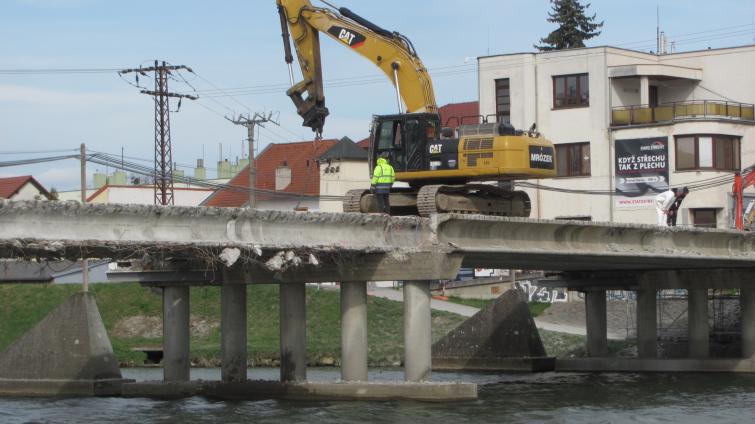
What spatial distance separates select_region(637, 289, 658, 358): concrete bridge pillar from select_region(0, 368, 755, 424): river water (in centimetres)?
646

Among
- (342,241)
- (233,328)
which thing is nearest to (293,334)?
(233,328)

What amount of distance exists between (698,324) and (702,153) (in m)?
17.9

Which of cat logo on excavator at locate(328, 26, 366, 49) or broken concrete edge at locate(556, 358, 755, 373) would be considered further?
broken concrete edge at locate(556, 358, 755, 373)

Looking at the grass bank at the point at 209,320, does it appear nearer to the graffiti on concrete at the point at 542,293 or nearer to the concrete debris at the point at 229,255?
the graffiti on concrete at the point at 542,293

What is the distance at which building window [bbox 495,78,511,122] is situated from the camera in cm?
→ 7044

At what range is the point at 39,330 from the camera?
1594 inches

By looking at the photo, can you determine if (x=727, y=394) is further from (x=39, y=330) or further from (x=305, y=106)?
(x=39, y=330)

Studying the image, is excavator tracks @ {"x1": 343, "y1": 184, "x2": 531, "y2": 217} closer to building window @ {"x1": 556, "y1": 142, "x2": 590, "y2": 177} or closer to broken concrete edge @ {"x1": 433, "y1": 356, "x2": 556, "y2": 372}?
broken concrete edge @ {"x1": 433, "y1": 356, "x2": 556, "y2": 372}

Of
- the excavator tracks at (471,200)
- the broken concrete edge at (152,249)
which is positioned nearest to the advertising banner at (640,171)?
the excavator tracks at (471,200)

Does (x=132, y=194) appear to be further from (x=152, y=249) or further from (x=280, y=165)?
(x=152, y=249)

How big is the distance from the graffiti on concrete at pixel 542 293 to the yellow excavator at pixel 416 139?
26.4 metres

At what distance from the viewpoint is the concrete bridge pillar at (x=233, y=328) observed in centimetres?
3806

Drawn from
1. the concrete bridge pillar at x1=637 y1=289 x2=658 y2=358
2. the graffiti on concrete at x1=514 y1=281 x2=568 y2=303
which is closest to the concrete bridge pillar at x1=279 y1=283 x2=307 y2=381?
the concrete bridge pillar at x1=637 y1=289 x2=658 y2=358

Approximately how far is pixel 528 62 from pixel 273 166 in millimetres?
29665
